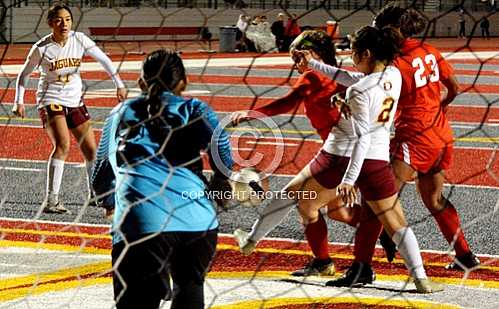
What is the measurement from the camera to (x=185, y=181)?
4.22 metres

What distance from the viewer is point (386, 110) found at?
18.2 feet

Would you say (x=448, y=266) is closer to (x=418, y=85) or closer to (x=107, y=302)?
(x=418, y=85)

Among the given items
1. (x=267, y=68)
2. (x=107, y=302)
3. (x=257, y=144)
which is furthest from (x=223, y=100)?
(x=107, y=302)

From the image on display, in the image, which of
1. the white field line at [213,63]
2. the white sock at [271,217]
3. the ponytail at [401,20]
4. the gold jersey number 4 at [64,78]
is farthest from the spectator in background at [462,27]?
the white sock at [271,217]

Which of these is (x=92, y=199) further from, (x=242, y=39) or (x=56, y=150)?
(x=242, y=39)

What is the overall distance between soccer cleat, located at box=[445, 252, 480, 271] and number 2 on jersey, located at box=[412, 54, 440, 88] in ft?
3.12

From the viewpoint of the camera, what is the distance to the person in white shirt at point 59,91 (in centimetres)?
796

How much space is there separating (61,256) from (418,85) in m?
2.15

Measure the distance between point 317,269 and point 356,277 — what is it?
258mm

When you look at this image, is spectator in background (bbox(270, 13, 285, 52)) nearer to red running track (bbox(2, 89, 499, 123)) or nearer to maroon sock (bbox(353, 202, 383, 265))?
red running track (bbox(2, 89, 499, 123))

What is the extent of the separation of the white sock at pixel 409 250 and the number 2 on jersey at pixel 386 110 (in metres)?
0.54

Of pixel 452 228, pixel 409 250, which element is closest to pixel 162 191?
pixel 409 250

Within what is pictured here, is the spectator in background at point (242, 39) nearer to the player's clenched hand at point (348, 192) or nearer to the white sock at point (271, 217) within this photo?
the white sock at point (271, 217)

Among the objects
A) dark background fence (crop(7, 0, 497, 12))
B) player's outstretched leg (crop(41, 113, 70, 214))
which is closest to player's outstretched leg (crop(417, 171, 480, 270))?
player's outstretched leg (crop(41, 113, 70, 214))
